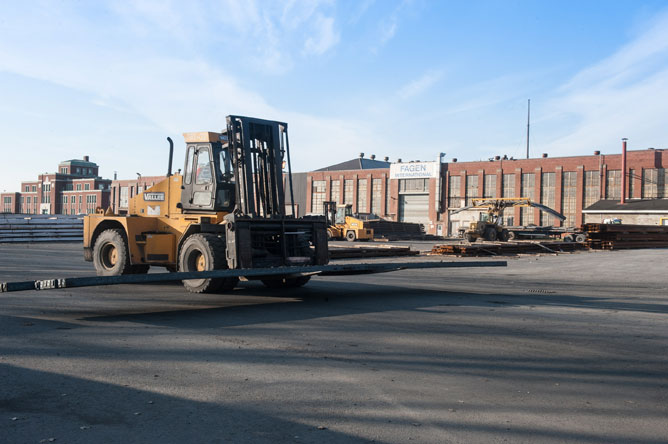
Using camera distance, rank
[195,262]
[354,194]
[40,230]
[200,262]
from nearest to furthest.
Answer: [200,262] → [195,262] → [40,230] → [354,194]

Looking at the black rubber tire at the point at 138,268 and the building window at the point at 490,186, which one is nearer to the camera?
the black rubber tire at the point at 138,268

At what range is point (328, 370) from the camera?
6078 mm

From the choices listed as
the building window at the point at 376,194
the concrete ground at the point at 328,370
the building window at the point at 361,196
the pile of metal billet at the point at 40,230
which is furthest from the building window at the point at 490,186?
the concrete ground at the point at 328,370

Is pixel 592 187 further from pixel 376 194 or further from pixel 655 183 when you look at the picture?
pixel 376 194

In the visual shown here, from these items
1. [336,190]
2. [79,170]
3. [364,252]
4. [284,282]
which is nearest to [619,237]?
[364,252]

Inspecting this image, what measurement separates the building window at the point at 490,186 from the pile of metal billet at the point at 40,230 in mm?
46047

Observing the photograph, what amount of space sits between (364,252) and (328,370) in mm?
20004

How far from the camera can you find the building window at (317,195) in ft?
275

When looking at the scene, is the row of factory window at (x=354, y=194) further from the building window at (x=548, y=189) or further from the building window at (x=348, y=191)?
the building window at (x=548, y=189)

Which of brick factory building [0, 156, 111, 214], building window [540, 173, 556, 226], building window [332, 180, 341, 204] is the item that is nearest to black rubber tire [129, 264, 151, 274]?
building window [540, 173, 556, 226]

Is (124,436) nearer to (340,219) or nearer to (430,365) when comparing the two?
(430,365)

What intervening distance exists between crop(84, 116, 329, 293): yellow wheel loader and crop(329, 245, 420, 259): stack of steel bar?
11.4 metres

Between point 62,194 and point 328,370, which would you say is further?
point 62,194

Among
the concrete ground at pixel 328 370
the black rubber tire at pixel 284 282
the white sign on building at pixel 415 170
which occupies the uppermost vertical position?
the white sign on building at pixel 415 170
